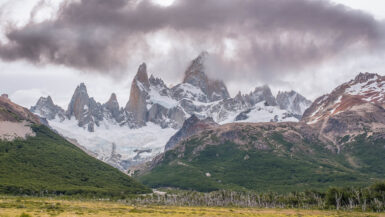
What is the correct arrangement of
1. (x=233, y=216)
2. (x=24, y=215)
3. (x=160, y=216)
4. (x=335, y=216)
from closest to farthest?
(x=24, y=215) → (x=160, y=216) → (x=233, y=216) → (x=335, y=216)

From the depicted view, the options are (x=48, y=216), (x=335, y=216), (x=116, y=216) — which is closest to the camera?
(x=48, y=216)

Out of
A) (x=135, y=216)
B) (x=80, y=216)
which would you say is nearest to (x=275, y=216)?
(x=135, y=216)

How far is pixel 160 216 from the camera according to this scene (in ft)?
431

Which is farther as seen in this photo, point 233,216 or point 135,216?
point 233,216

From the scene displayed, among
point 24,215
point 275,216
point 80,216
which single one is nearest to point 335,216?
point 275,216

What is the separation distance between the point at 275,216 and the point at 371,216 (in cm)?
4384

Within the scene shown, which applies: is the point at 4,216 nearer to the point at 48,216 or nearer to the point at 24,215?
the point at 24,215

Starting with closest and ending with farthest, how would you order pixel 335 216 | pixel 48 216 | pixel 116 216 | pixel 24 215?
1. pixel 24 215
2. pixel 48 216
3. pixel 116 216
4. pixel 335 216

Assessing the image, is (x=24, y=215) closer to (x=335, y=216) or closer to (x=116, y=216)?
(x=116, y=216)

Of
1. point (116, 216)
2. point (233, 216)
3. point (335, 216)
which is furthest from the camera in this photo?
point (335, 216)

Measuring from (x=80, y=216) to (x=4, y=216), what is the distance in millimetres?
20530

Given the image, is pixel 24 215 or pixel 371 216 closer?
pixel 24 215

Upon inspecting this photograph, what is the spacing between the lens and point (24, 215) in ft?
320

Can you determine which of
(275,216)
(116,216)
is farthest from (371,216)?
(116,216)
